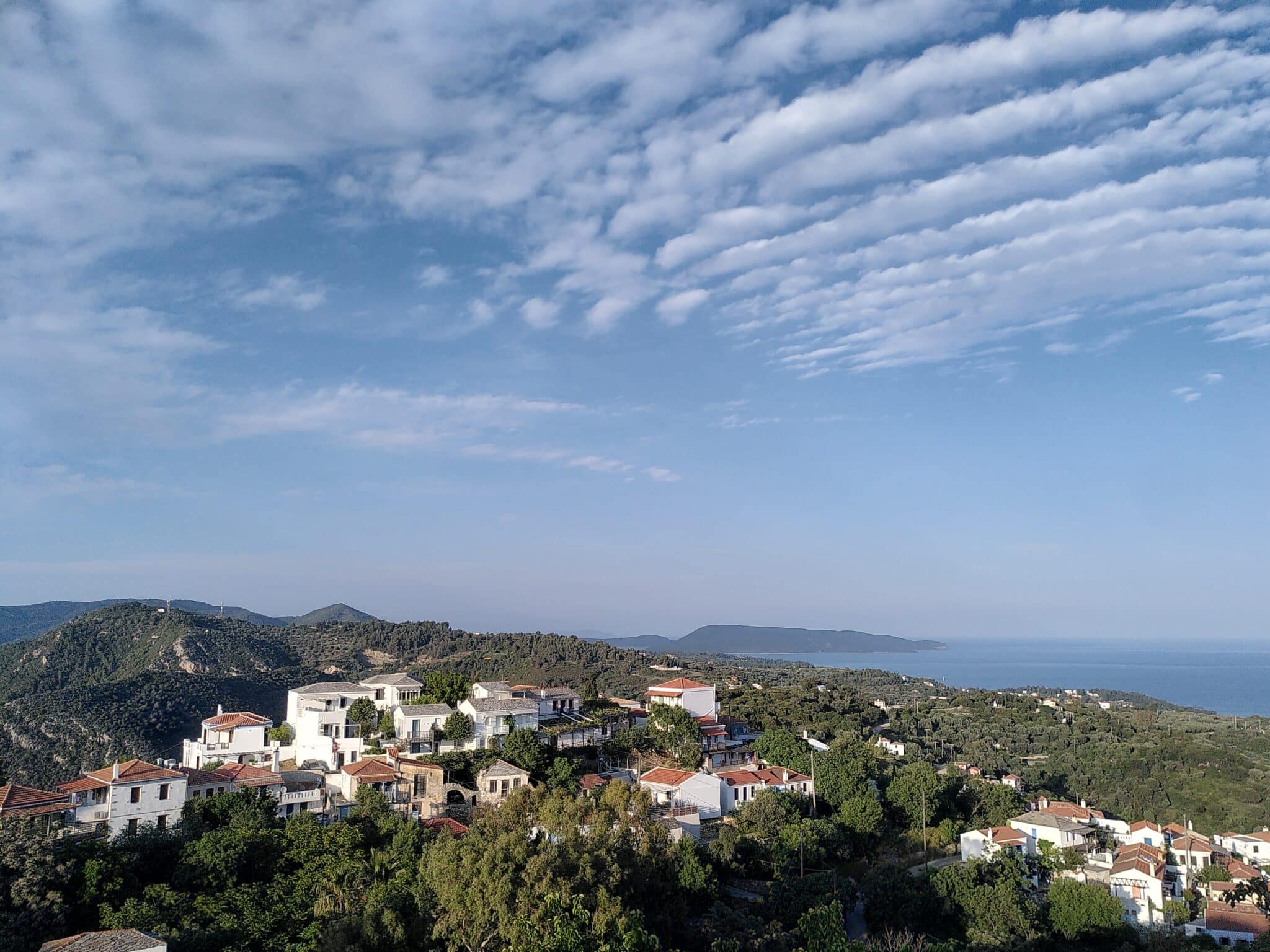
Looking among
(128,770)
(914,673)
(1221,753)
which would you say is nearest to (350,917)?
(128,770)

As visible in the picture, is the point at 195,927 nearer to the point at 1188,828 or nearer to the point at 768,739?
the point at 768,739

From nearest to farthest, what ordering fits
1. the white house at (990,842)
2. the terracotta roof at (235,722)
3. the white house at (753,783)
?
the white house at (990,842) < the white house at (753,783) < the terracotta roof at (235,722)

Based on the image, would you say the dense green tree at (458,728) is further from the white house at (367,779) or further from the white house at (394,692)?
the white house at (394,692)

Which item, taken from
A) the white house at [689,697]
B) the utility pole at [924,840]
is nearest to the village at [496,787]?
the utility pole at [924,840]

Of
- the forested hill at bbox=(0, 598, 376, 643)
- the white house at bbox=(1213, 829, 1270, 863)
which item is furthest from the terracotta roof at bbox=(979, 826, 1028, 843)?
the forested hill at bbox=(0, 598, 376, 643)

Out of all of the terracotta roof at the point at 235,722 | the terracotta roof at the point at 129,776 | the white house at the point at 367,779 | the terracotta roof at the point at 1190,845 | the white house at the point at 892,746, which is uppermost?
the terracotta roof at the point at 235,722
